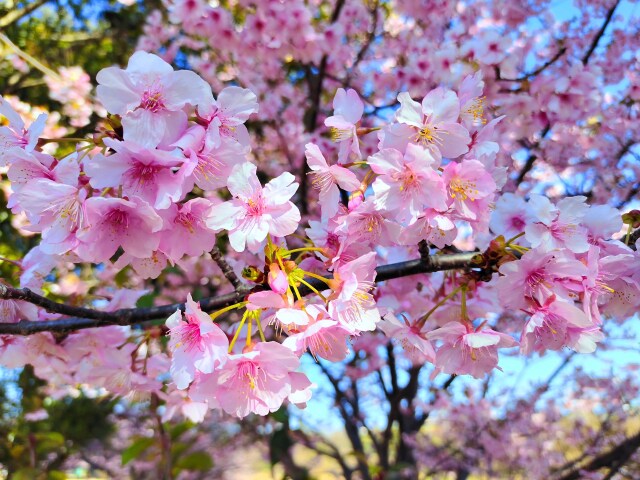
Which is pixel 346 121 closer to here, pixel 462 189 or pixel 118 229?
pixel 462 189

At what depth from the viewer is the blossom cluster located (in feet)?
2.74

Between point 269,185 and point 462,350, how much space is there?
519mm

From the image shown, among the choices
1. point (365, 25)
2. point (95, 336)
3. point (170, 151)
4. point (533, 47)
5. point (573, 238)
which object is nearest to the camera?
point (170, 151)

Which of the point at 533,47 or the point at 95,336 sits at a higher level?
the point at 533,47

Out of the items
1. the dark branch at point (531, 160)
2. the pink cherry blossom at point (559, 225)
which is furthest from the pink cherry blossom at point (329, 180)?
the dark branch at point (531, 160)

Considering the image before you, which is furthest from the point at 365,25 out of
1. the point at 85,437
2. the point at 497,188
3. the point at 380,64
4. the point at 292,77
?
the point at 85,437

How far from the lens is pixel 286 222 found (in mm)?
880

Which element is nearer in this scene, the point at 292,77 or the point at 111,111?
the point at 111,111

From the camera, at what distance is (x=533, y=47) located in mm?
3562

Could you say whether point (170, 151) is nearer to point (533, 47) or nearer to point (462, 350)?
point (462, 350)

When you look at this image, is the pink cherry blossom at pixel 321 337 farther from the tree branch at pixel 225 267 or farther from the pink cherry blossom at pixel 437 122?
the pink cherry blossom at pixel 437 122

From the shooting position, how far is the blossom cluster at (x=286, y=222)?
834 millimetres

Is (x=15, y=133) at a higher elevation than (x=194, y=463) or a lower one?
higher

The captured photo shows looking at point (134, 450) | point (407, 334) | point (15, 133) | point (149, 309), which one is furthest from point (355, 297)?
point (134, 450)
